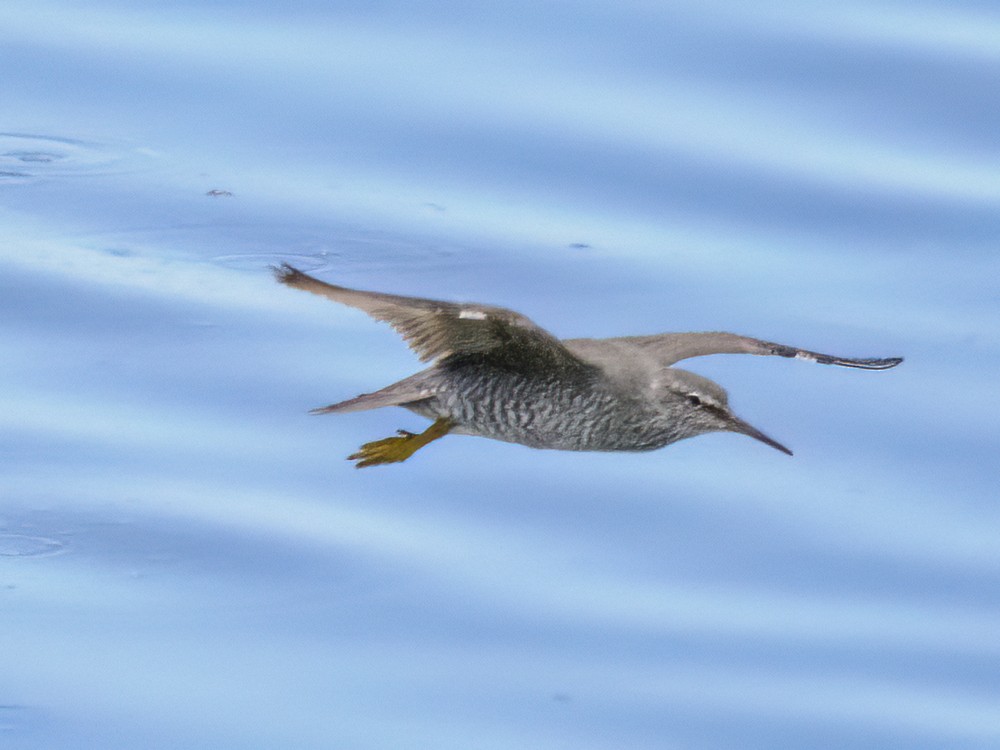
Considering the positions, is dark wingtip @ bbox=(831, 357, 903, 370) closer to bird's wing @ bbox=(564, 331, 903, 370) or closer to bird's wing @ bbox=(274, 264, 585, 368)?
bird's wing @ bbox=(564, 331, 903, 370)

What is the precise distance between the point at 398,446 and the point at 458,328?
674 millimetres

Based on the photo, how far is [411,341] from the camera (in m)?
9.27

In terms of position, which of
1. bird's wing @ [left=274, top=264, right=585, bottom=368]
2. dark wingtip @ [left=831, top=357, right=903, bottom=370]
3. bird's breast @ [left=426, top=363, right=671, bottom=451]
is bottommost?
bird's breast @ [left=426, top=363, right=671, bottom=451]

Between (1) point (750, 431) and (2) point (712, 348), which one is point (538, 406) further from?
(1) point (750, 431)

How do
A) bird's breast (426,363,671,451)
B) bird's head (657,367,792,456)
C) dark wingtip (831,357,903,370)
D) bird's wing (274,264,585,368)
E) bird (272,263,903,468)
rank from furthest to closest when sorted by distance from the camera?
bird's head (657,367,792,456) → dark wingtip (831,357,903,370) → bird's breast (426,363,671,451) → bird (272,263,903,468) → bird's wing (274,264,585,368)

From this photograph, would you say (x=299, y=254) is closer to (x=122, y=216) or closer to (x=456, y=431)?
(x=122, y=216)

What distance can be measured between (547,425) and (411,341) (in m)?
0.61

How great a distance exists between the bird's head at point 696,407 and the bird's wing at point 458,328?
1.59ft

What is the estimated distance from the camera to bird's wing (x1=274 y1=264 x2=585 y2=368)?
8.48 metres

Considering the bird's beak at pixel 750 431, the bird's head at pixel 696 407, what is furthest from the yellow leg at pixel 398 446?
the bird's beak at pixel 750 431

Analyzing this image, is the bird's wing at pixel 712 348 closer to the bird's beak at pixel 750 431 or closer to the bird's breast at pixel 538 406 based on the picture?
the bird's breast at pixel 538 406

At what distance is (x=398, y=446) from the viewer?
9508mm

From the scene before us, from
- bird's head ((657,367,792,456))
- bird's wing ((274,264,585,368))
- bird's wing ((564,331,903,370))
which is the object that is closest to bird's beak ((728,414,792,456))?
bird's head ((657,367,792,456))

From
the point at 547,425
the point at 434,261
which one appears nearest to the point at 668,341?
the point at 547,425
